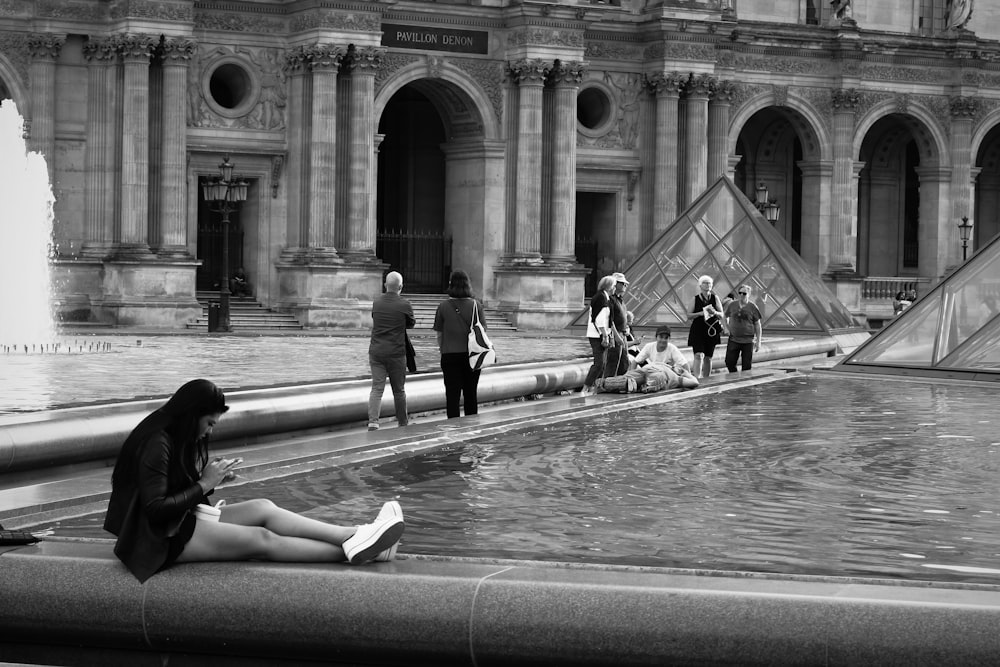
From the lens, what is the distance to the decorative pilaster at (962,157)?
1972 inches

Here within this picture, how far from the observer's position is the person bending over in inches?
304

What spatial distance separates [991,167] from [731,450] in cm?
4369

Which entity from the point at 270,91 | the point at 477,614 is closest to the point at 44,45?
the point at 270,91

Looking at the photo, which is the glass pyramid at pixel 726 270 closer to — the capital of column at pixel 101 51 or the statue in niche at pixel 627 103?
the statue in niche at pixel 627 103

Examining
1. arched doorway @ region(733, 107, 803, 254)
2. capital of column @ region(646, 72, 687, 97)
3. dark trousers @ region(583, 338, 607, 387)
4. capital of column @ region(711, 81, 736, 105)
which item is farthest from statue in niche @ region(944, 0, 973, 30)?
dark trousers @ region(583, 338, 607, 387)

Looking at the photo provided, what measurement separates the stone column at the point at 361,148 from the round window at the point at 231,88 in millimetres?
2330

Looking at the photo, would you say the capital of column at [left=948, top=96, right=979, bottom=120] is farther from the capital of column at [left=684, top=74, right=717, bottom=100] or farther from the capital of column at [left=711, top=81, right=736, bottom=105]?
the capital of column at [left=684, top=74, right=717, bottom=100]

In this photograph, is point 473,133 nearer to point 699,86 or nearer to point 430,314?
point 430,314

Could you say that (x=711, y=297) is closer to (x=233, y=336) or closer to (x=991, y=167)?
(x=233, y=336)

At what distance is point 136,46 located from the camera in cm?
3722

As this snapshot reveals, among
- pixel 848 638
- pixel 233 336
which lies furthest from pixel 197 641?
pixel 233 336

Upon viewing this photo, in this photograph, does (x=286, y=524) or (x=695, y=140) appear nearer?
(x=286, y=524)

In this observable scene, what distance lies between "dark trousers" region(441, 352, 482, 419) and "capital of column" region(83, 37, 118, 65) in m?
23.1

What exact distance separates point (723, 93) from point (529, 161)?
6.53 metres
